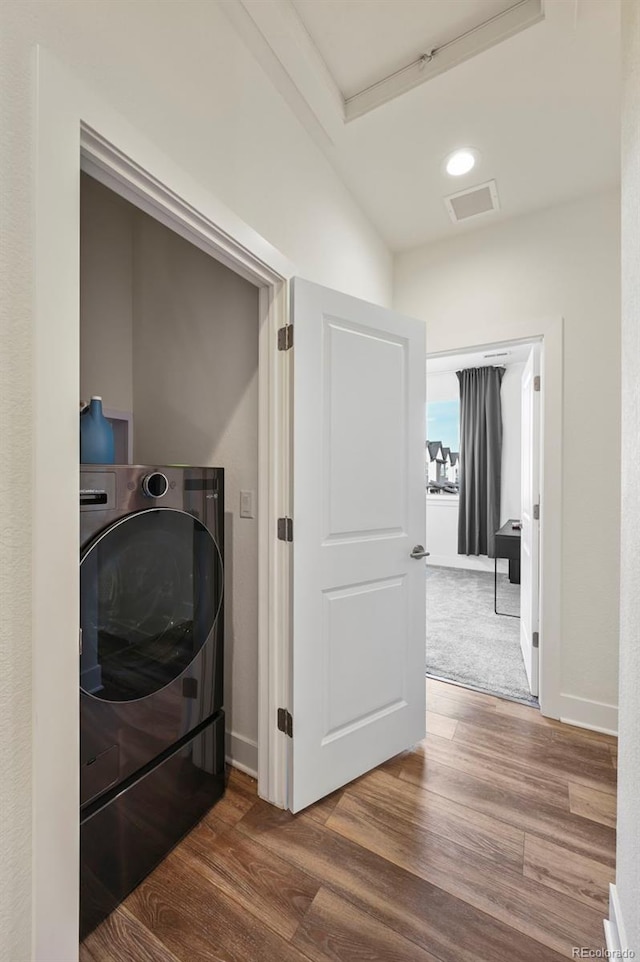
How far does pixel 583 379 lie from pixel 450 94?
1.39 m

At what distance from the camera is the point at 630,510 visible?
93cm

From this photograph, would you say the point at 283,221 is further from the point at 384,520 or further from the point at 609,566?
the point at 609,566

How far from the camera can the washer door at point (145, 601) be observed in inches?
42.1

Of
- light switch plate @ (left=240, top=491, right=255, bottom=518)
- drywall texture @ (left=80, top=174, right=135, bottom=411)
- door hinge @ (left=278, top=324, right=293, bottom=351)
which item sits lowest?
light switch plate @ (left=240, top=491, right=255, bottom=518)

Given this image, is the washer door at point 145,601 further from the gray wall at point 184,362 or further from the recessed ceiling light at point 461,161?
the recessed ceiling light at point 461,161

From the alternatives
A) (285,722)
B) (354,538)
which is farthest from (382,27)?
(285,722)

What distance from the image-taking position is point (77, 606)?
0.86 metres

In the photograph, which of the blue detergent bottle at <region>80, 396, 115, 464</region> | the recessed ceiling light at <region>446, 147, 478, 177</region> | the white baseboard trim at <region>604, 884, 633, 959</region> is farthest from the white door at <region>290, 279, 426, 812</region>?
the white baseboard trim at <region>604, 884, 633, 959</region>

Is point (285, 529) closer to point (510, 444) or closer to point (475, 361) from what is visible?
point (475, 361)

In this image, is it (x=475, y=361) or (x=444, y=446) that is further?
(x=444, y=446)

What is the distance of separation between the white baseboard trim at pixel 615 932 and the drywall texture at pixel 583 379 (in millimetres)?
1144

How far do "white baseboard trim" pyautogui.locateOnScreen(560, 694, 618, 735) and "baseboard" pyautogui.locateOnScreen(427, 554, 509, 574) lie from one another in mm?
3220

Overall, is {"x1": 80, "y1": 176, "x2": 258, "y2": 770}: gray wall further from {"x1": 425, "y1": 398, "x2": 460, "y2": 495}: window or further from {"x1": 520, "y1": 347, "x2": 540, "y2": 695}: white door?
{"x1": 425, "y1": 398, "x2": 460, "y2": 495}: window

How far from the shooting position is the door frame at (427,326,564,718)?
2.13 metres
